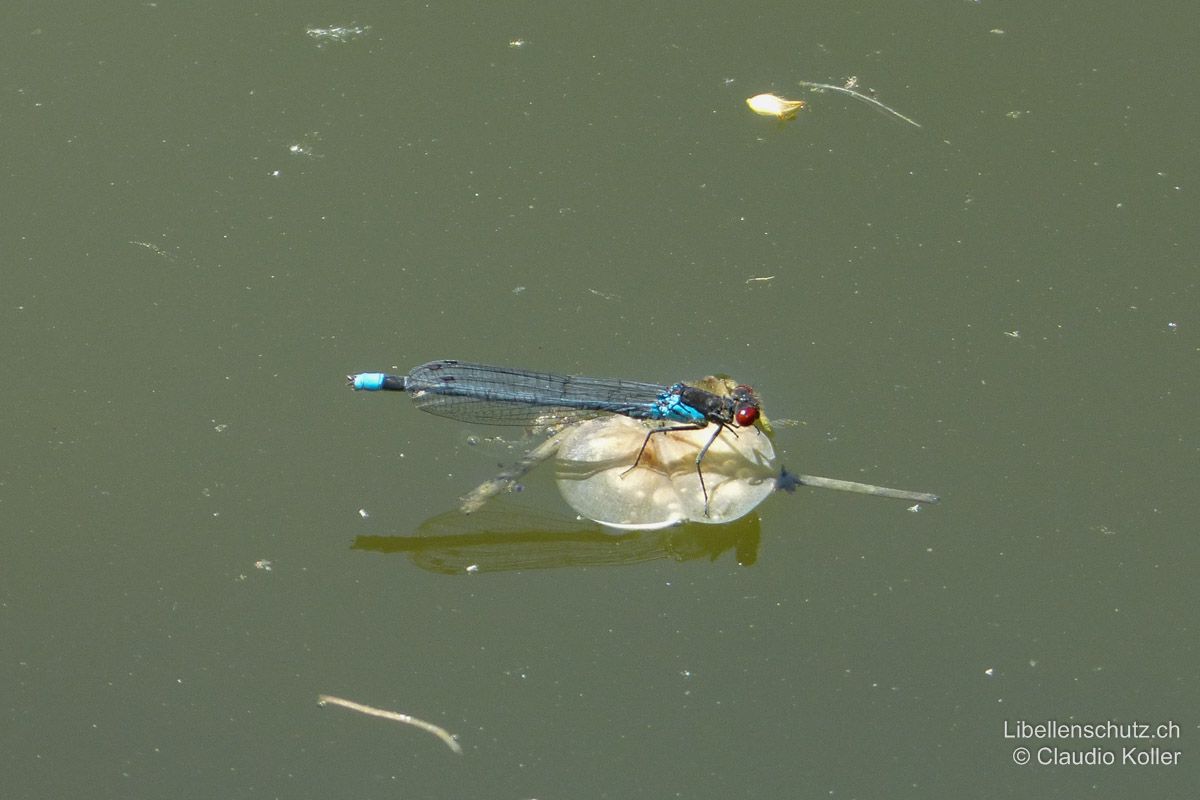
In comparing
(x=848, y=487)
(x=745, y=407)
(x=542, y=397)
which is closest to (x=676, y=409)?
(x=745, y=407)

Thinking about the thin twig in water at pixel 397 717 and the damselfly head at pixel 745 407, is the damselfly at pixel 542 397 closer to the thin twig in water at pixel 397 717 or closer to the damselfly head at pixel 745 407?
the damselfly head at pixel 745 407

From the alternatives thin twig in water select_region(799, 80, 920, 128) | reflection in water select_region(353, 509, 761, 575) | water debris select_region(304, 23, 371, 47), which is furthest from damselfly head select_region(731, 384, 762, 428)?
water debris select_region(304, 23, 371, 47)

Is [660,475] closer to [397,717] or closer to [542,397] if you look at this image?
[542,397]

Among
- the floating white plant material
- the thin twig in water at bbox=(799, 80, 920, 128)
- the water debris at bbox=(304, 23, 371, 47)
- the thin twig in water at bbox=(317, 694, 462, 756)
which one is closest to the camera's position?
the thin twig in water at bbox=(317, 694, 462, 756)

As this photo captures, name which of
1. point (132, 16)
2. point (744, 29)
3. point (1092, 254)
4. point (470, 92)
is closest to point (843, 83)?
point (744, 29)

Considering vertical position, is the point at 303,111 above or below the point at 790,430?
above

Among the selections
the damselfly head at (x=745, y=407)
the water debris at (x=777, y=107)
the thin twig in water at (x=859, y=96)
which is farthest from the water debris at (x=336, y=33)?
the damselfly head at (x=745, y=407)

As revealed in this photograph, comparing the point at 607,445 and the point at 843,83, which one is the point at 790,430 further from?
the point at 843,83

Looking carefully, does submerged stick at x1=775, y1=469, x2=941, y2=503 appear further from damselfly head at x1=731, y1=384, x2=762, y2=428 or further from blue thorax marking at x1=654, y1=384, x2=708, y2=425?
blue thorax marking at x1=654, y1=384, x2=708, y2=425
